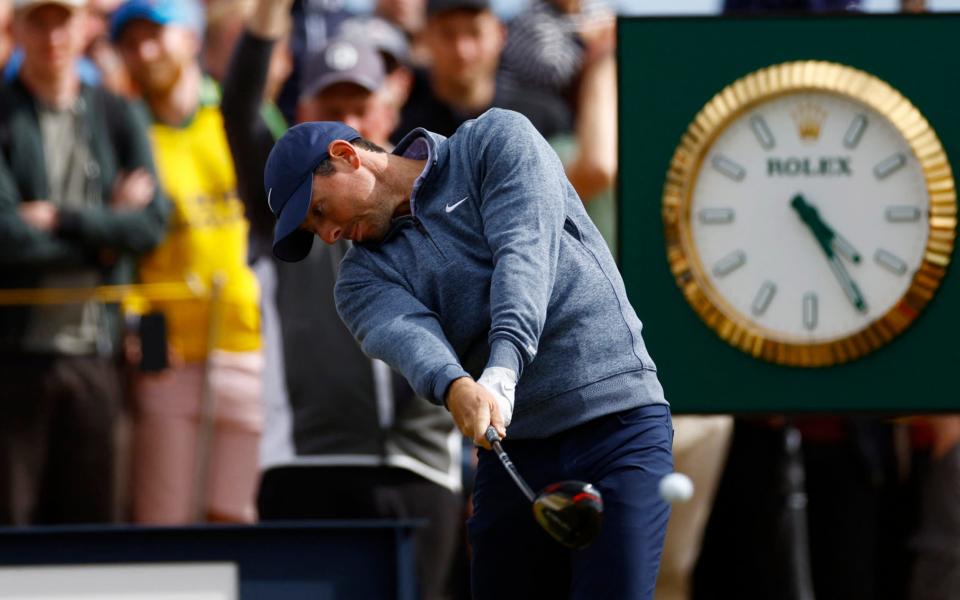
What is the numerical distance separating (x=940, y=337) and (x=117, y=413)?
9.96ft

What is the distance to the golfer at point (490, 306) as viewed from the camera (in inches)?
163

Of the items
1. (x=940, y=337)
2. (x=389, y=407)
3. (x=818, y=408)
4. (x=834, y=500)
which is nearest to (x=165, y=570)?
(x=389, y=407)

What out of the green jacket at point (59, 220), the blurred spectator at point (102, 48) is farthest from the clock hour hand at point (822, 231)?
the blurred spectator at point (102, 48)

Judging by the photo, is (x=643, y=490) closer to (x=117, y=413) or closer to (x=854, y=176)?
(x=854, y=176)

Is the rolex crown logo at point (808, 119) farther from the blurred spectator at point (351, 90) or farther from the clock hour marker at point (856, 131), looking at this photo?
the blurred spectator at point (351, 90)

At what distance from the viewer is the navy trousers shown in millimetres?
4145

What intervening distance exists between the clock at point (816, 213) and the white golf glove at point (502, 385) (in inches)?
61.9

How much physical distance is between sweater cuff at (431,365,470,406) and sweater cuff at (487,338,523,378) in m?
0.07

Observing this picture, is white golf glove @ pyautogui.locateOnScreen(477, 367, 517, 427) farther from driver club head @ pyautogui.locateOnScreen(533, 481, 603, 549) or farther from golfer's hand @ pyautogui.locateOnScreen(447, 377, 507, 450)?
driver club head @ pyautogui.locateOnScreen(533, 481, 603, 549)

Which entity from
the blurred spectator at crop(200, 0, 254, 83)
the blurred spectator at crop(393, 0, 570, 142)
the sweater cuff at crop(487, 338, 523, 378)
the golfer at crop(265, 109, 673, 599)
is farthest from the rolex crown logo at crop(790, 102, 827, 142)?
the blurred spectator at crop(200, 0, 254, 83)

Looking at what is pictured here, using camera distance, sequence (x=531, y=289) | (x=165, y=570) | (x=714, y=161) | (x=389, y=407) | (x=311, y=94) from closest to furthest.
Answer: (x=531, y=289), (x=165, y=570), (x=714, y=161), (x=389, y=407), (x=311, y=94)

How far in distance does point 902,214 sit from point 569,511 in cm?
192

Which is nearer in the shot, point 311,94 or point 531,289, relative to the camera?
point 531,289

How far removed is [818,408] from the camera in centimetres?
539
